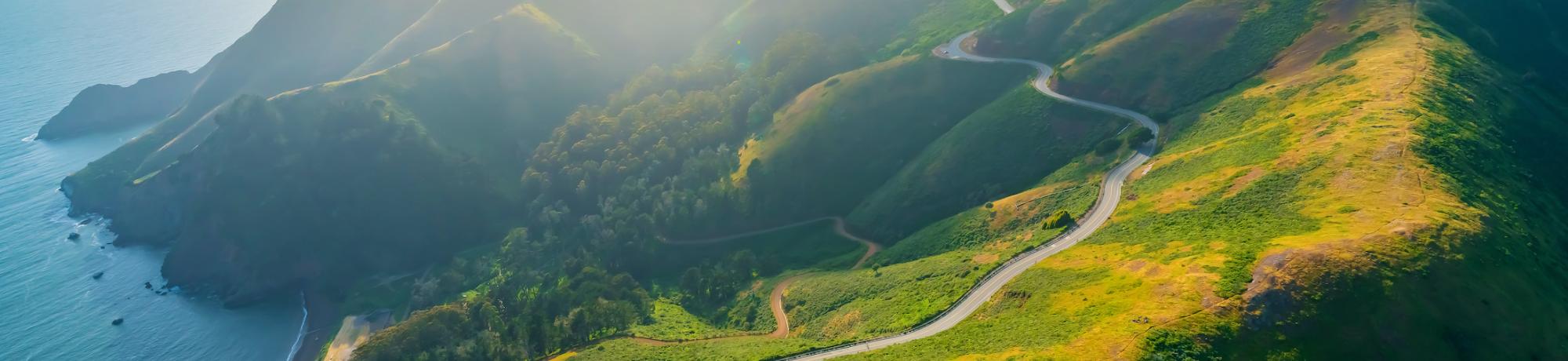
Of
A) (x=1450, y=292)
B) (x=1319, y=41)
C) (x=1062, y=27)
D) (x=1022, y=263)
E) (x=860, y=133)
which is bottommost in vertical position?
(x=1022, y=263)

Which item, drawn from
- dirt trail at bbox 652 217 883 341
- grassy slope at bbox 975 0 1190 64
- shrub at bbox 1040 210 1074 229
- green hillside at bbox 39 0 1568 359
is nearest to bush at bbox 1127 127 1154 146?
green hillside at bbox 39 0 1568 359

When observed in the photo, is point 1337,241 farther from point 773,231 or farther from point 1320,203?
point 773,231

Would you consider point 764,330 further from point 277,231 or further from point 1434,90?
point 277,231

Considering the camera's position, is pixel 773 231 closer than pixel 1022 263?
No

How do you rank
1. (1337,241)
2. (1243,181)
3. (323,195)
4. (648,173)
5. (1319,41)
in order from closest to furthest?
(1337,241) < (1243,181) < (1319,41) < (648,173) < (323,195)

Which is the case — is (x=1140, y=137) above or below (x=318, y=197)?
below

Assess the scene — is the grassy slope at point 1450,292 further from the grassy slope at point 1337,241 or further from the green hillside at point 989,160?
the green hillside at point 989,160

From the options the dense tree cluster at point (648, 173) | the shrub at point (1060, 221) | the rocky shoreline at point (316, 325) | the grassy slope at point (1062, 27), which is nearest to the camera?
the shrub at point (1060, 221)

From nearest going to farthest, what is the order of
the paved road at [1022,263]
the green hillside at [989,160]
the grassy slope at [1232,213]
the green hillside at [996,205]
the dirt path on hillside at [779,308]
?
the green hillside at [996,205] < the grassy slope at [1232,213] < the paved road at [1022,263] < the dirt path on hillside at [779,308] < the green hillside at [989,160]

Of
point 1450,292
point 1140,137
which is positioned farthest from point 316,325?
point 1450,292

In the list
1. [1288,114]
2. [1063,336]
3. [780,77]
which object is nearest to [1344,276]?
[1063,336]

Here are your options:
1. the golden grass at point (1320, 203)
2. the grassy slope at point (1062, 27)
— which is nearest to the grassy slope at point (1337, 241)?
the golden grass at point (1320, 203)
